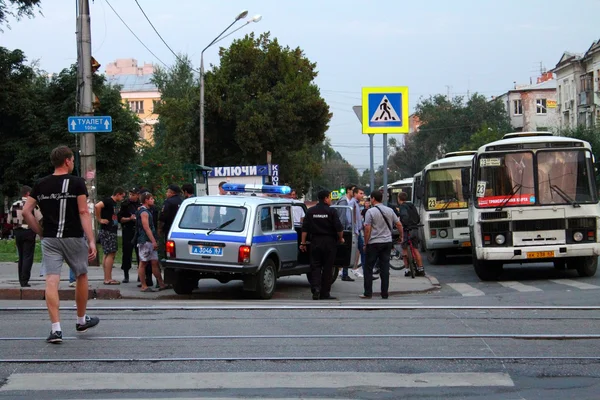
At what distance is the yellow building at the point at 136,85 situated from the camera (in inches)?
4047

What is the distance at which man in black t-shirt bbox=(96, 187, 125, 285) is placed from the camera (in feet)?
48.0

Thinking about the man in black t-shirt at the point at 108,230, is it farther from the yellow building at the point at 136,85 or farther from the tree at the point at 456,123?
the yellow building at the point at 136,85

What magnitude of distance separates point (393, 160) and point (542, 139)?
89376 mm

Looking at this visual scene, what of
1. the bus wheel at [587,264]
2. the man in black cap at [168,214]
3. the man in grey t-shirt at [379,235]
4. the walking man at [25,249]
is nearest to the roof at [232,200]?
the man in black cap at [168,214]

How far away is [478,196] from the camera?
56.1 feet

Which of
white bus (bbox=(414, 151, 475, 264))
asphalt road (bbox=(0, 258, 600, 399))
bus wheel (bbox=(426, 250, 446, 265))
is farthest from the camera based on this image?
bus wheel (bbox=(426, 250, 446, 265))

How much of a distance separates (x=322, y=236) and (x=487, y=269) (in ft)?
18.7

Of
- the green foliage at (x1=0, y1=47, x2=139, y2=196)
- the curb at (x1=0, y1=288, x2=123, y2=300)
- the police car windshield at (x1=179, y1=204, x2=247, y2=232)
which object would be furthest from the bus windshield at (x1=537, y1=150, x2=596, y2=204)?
the green foliage at (x1=0, y1=47, x2=139, y2=196)

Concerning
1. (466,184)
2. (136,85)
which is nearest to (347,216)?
(466,184)

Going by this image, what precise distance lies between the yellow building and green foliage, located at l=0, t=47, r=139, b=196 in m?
54.0

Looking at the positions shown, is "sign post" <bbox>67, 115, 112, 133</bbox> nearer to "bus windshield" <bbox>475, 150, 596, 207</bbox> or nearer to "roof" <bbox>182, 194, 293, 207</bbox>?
"roof" <bbox>182, 194, 293, 207</bbox>

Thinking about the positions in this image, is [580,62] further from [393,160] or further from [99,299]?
[99,299]

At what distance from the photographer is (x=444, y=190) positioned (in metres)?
24.4

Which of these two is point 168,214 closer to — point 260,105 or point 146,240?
point 146,240
